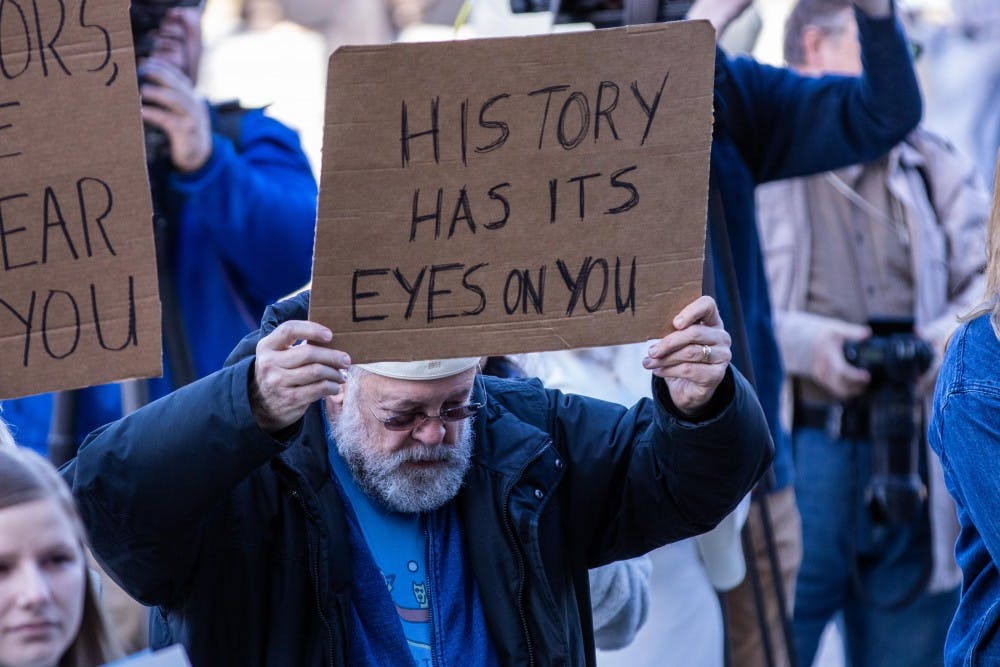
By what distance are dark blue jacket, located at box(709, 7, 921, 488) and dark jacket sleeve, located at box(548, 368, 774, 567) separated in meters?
0.97

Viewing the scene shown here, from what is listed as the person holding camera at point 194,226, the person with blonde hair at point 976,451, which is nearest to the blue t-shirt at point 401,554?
the person with blonde hair at point 976,451

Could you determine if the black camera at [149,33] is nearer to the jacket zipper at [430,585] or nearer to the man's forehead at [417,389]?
the man's forehead at [417,389]

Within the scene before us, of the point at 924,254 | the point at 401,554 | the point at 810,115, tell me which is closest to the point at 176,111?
the point at 401,554

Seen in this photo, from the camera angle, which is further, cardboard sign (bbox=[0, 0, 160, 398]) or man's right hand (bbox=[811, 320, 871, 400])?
man's right hand (bbox=[811, 320, 871, 400])

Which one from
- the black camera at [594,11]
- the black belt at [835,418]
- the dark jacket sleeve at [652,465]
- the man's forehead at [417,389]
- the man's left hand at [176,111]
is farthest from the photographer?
the black belt at [835,418]

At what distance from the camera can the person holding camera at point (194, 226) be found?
137 inches

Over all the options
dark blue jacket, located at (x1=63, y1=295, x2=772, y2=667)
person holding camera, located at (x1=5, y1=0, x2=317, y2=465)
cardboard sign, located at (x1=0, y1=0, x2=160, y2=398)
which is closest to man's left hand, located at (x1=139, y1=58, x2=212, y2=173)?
person holding camera, located at (x1=5, y1=0, x2=317, y2=465)

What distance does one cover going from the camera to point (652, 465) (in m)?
2.64

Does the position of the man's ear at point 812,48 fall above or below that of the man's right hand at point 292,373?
above

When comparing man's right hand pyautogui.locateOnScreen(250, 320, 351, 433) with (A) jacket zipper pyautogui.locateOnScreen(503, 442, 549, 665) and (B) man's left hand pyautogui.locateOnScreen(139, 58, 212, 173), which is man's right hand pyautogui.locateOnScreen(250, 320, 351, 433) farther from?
(B) man's left hand pyautogui.locateOnScreen(139, 58, 212, 173)

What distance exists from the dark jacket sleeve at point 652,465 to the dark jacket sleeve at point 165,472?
1.99 feet

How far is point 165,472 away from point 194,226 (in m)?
1.41

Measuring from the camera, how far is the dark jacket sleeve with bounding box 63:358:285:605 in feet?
7.45

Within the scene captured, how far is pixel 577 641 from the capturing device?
8.55 ft
